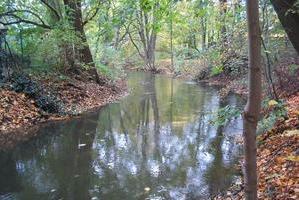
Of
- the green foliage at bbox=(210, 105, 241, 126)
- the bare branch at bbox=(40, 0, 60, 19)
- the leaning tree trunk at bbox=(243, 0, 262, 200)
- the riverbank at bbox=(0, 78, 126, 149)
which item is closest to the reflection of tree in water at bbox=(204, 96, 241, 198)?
the green foliage at bbox=(210, 105, 241, 126)

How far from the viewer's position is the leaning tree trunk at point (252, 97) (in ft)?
7.51

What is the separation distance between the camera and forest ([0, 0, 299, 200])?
18.7 feet

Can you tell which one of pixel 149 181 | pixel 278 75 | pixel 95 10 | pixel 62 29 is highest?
pixel 95 10

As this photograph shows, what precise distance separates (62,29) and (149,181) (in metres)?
9.01

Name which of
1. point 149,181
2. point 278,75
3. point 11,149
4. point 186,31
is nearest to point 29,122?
point 11,149

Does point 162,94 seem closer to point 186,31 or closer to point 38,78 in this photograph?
point 38,78

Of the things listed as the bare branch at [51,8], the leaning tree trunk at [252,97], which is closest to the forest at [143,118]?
the leaning tree trunk at [252,97]

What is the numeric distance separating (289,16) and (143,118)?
8254mm

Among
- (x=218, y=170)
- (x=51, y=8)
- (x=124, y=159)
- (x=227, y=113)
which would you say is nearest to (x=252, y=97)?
(x=227, y=113)

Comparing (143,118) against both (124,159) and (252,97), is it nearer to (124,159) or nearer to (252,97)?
(124,159)

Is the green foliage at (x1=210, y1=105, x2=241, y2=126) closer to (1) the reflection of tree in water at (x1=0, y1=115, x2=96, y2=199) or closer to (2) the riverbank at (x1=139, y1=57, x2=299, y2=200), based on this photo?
(2) the riverbank at (x1=139, y1=57, x2=299, y2=200)

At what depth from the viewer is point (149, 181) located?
703cm

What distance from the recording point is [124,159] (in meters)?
8.41

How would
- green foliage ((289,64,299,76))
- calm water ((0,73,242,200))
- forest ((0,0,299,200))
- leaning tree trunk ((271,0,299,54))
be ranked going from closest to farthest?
1. leaning tree trunk ((271,0,299,54))
2. forest ((0,0,299,200))
3. calm water ((0,73,242,200))
4. green foliage ((289,64,299,76))
